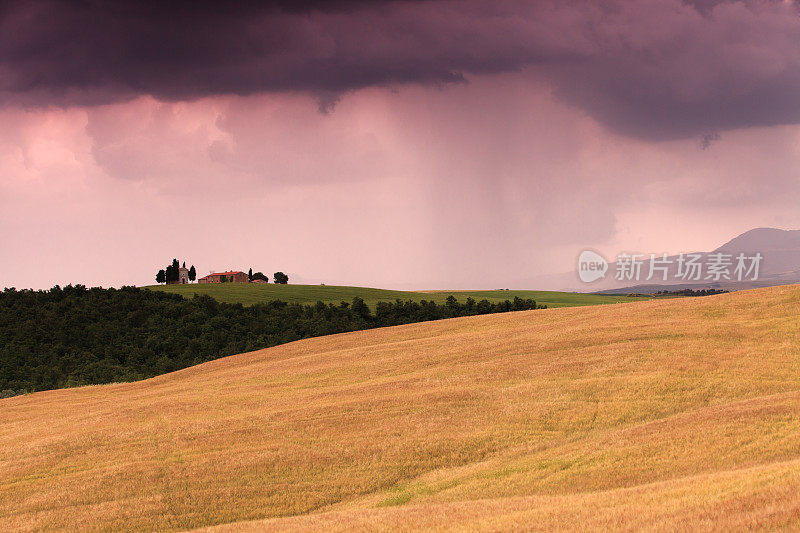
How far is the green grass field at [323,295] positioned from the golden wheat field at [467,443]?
2995 inches

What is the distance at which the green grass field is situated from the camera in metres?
113

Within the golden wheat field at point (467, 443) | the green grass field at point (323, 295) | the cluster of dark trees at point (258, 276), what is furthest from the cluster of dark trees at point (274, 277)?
the golden wheat field at point (467, 443)

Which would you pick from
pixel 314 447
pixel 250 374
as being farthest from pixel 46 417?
pixel 314 447

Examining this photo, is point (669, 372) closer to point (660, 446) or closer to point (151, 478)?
point (660, 446)

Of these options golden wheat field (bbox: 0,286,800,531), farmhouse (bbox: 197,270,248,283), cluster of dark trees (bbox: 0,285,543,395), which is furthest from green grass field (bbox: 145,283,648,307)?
golden wheat field (bbox: 0,286,800,531)

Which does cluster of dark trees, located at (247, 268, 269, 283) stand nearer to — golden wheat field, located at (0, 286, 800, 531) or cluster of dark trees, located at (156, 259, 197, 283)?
cluster of dark trees, located at (156, 259, 197, 283)

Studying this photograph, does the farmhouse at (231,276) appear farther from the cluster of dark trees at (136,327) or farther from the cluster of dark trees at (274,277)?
the cluster of dark trees at (136,327)

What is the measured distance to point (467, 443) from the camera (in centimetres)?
2052

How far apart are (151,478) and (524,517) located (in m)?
12.5

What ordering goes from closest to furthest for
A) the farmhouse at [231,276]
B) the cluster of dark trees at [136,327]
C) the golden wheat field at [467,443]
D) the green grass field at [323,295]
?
the golden wheat field at [467,443] → the cluster of dark trees at [136,327] → the green grass field at [323,295] → the farmhouse at [231,276]

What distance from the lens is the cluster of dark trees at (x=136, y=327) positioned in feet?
232

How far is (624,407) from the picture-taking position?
22.3m

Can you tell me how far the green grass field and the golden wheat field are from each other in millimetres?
76077

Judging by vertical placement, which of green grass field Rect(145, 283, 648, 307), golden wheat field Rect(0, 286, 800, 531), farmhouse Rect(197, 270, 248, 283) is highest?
farmhouse Rect(197, 270, 248, 283)
